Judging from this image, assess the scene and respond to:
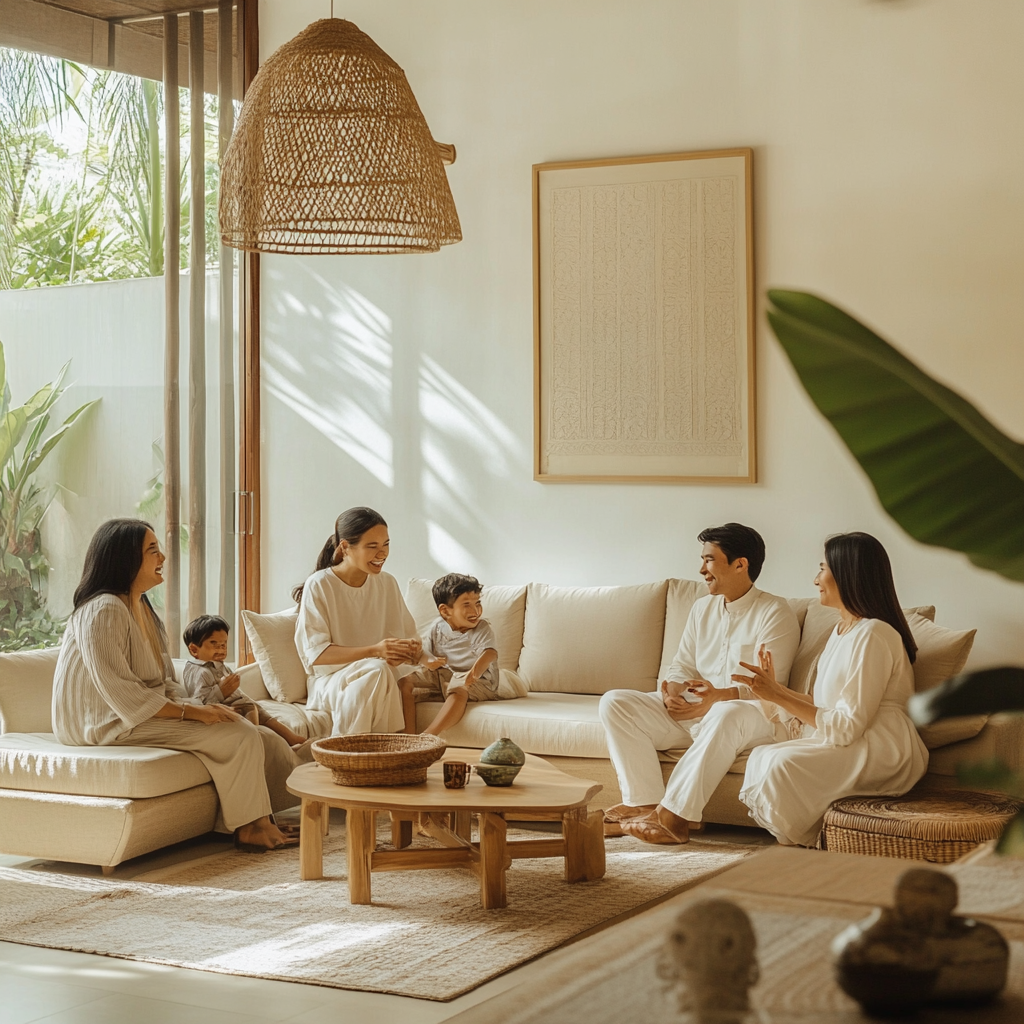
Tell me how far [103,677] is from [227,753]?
19.4 inches

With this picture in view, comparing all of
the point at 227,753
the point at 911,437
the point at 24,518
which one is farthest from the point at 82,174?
the point at 911,437

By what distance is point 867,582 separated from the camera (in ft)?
14.4

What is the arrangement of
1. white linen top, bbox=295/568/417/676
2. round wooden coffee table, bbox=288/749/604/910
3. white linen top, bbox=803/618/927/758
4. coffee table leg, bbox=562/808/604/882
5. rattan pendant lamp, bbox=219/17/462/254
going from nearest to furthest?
rattan pendant lamp, bbox=219/17/462/254, round wooden coffee table, bbox=288/749/604/910, coffee table leg, bbox=562/808/604/882, white linen top, bbox=803/618/927/758, white linen top, bbox=295/568/417/676

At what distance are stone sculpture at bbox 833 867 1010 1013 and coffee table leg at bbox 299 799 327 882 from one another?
10.3 feet

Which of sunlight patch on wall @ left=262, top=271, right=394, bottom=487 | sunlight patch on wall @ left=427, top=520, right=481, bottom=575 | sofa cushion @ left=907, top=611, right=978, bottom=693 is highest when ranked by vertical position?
sunlight patch on wall @ left=262, top=271, right=394, bottom=487

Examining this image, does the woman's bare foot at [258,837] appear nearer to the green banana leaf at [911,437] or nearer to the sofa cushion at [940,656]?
the sofa cushion at [940,656]

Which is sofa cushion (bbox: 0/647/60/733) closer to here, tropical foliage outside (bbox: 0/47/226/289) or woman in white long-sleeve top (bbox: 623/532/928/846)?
tropical foliage outside (bbox: 0/47/226/289)

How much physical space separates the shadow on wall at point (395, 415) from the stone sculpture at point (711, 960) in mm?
4785

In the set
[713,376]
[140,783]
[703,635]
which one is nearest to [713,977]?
[140,783]

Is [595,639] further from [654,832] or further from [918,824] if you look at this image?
[918,824]

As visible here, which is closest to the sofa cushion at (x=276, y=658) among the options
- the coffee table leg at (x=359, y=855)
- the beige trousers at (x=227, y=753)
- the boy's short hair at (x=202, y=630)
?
the boy's short hair at (x=202, y=630)

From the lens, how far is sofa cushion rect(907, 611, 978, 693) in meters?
4.53

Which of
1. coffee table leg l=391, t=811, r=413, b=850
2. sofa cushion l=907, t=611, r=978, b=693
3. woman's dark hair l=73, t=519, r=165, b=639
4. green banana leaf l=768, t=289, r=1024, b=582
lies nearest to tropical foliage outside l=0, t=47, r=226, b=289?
woman's dark hair l=73, t=519, r=165, b=639

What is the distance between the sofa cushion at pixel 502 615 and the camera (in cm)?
556
